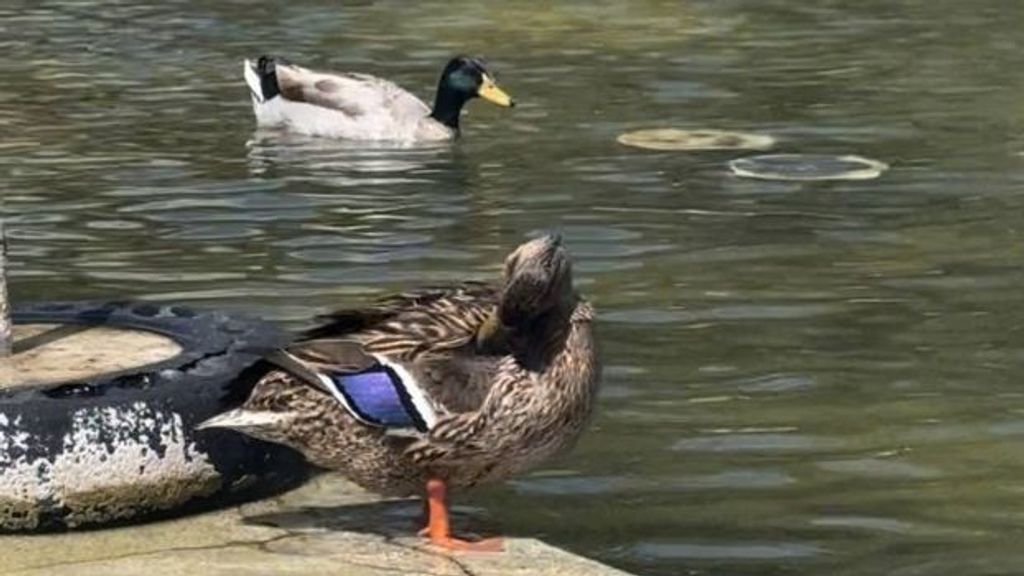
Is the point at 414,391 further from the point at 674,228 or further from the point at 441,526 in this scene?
the point at 674,228

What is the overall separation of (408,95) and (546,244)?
13.0 m

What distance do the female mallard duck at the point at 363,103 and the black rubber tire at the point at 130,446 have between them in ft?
37.4

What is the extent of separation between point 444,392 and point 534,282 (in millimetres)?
411

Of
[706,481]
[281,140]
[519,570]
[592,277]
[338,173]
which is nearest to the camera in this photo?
[519,570]

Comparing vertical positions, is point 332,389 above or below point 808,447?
above

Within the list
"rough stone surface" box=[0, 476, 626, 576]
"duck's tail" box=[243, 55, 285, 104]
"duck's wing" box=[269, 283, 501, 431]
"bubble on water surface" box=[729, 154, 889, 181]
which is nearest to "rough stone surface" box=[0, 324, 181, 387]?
"rough stone surface" box=[0, 476, 626, 576]

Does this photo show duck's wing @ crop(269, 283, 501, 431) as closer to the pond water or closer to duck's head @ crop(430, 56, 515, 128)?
the pond water

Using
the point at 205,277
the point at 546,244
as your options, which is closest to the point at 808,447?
the point at 546,244

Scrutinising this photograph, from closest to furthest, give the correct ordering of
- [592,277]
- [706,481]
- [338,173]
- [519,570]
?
[519,570] < [706,481] < [592,277] < [338,173]

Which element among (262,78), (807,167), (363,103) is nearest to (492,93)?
(363,103)

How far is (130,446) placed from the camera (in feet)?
24.8

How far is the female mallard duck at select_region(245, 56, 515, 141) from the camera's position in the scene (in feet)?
64.5

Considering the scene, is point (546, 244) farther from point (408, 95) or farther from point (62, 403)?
point (408, 95)

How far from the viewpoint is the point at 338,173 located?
17.7 m
